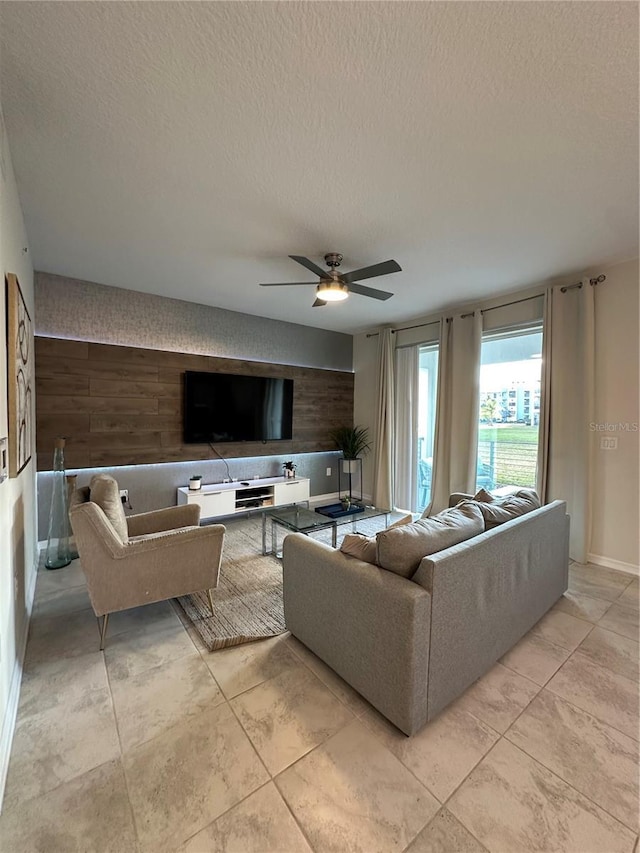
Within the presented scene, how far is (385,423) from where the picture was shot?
17.1ft

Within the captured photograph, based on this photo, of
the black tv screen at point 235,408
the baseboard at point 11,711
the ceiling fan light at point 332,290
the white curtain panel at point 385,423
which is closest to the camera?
the baseboard at point 11,711

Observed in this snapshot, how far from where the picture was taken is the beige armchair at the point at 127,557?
201cm

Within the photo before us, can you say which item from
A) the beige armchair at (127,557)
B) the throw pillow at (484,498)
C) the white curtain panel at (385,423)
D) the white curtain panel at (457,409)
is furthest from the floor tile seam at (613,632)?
the white curtain panel at (385,423)

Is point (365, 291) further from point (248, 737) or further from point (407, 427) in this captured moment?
point (248, 737)

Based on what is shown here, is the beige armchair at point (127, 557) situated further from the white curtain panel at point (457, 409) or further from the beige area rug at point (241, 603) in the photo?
the white curtain panel at point (457, 409)

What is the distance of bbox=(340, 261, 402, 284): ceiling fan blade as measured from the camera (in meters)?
2.45

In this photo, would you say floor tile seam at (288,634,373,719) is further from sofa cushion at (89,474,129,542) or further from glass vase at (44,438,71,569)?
glass vase at (44,438,71,569)

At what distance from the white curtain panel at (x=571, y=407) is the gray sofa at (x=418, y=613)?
1456mm

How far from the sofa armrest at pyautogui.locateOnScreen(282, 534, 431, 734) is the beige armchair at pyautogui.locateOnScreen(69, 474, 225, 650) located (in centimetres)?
65

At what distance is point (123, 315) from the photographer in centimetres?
388

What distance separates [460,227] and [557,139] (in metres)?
0.83

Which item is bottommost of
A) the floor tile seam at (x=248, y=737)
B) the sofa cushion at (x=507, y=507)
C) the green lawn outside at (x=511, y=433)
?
the floor tile seam at (x=248, y=737)

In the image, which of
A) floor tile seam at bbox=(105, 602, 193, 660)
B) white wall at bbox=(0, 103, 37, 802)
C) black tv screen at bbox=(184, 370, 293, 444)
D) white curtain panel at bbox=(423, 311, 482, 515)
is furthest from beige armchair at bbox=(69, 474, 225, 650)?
white curtain panel at bbox=(423, 311, 482, 515)

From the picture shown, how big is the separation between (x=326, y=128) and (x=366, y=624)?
7.62 ft
